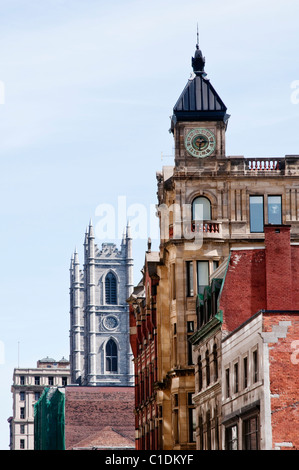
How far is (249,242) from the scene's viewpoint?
76125 millimetres

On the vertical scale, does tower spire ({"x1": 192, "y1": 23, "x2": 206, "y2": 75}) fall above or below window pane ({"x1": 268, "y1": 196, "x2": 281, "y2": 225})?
above

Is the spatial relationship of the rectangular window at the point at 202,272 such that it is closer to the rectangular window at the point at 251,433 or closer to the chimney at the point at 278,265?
the chimney at the point at 278,265

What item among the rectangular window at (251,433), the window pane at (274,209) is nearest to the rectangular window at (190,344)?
the window pane at (274,209)

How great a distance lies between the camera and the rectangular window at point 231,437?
5359 centimetres

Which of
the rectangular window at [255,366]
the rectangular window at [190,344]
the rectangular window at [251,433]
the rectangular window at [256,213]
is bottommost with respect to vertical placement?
the rectangular window at [251,433]

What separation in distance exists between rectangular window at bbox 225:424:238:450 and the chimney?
6.28 m

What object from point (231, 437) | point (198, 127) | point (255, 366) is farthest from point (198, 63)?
point (255, 366)

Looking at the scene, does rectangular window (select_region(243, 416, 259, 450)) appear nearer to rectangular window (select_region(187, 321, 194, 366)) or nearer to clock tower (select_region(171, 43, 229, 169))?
rectangular window (select_region(187, 321, 194, 366))

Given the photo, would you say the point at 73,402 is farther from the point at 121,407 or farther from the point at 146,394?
the point at 146,394

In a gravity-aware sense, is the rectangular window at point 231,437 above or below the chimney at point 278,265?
below

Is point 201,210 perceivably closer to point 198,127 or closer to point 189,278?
point 189,278

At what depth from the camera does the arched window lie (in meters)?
77.1

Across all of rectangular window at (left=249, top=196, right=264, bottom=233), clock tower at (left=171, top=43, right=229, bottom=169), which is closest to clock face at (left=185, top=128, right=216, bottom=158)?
clock tower at (left=171, top=43, right=229, bottom=169)
